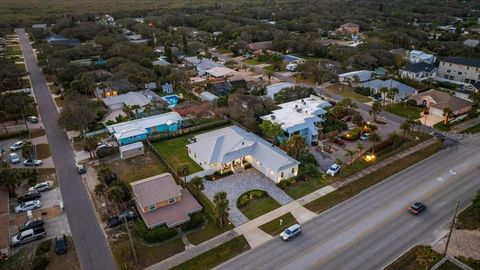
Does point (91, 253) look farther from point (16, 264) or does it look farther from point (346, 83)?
point (346, 83)

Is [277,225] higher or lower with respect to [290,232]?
lower

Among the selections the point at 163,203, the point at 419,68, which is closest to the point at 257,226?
the point at 163,203

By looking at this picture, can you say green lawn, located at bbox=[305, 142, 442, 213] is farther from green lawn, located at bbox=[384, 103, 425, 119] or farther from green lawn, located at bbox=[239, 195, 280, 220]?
green lawn, located at bbox=[384, 103, 425, 119]

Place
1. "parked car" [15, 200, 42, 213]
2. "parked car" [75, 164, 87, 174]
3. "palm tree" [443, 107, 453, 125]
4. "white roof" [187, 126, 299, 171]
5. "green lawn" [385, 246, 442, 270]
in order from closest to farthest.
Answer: "green lawn" [385, 246, 442, 270] → "parked car" [15, 200, 42, 213] → "white roof" [187, 126, 299, 171] → "parked car" [75, 164, 87, 174] → "palm tree" [443, 107, 453, 125]

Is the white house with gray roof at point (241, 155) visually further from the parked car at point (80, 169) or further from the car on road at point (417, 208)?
the parked car at point (80, 169)

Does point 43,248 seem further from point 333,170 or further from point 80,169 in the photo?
point 333,170

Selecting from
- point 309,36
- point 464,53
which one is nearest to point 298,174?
point 464,53

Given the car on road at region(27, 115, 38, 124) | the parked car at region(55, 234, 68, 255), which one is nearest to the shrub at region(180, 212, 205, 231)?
the parked car at region(55, 234, 68, 255)
